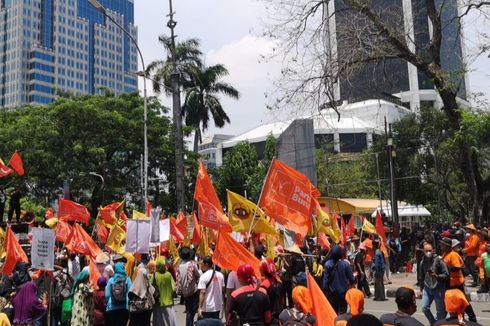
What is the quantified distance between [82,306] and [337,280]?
3896 mm

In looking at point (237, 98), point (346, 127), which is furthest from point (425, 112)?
point (346, 127)

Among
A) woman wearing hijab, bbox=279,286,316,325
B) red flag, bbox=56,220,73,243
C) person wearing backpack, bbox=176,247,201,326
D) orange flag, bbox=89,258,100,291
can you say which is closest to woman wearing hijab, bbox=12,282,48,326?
orange flag, bbox=89,258,100,291

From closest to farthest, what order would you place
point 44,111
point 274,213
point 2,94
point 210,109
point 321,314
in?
point 321,314
point 274,213
point 44,111
point 210,109
point 2,94

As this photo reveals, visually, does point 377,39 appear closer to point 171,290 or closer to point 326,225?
point 326,225

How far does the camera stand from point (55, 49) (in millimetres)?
130750

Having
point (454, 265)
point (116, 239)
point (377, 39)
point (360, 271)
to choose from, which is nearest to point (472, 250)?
point (360, 271)

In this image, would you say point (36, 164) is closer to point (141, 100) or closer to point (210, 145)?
point (141, 100)

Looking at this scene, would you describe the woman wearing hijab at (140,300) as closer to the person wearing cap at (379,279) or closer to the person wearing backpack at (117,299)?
the person wearing backpack at (117,299)

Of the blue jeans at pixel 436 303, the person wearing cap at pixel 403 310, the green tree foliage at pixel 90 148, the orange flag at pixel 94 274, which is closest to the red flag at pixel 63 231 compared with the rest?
the orange flag at pixel 94 274

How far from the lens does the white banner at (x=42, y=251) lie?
890 cm

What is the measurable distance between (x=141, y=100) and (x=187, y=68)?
137 inches

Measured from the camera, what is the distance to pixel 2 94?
127750mm

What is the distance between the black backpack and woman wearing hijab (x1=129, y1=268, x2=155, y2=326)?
0.12m

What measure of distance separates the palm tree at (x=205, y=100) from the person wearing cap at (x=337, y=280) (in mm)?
28634
